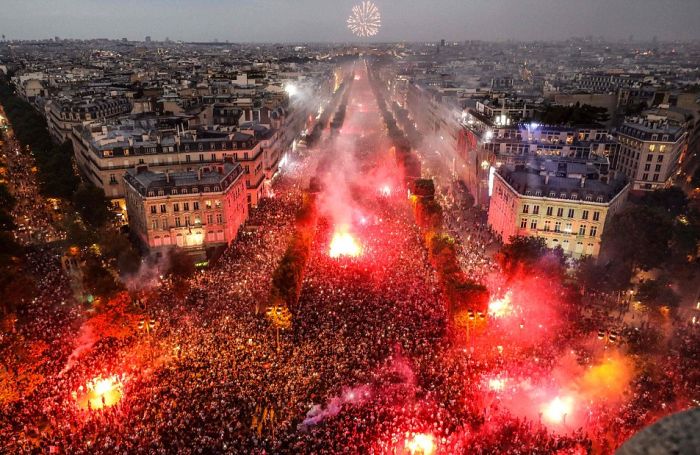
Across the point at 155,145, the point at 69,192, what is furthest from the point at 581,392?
the point at 69,192

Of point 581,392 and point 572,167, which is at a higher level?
point 572,167

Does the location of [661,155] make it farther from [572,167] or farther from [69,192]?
[69,192]

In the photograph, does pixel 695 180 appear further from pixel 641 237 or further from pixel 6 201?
pixel 6 201

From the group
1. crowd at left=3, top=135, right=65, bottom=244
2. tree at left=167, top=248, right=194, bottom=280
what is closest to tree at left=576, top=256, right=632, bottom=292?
tree at left=167, top=248, right=194, bottom=280

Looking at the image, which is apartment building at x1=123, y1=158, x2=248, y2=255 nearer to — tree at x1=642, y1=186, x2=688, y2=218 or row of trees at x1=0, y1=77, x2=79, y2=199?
row of trees at x1=0, y1=77, x2=79, y2=199

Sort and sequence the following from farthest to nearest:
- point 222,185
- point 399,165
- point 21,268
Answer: point 399,165, point 222,185, point 21,268

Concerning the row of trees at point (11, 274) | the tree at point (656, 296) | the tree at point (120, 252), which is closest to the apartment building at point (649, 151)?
the tree at point (656, 296)
